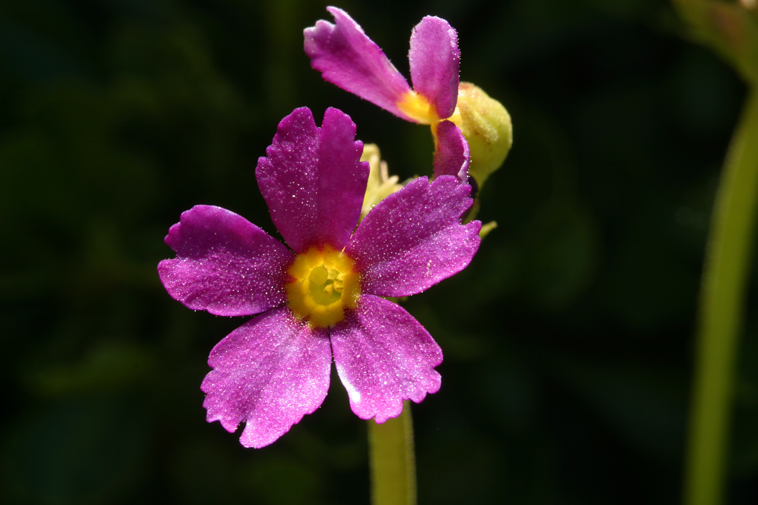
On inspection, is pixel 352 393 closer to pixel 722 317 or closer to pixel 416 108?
pixel 416 108

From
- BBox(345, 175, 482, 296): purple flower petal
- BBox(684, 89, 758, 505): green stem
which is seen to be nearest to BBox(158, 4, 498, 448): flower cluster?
BBox(345, 175, 482, 296): purple flower petal

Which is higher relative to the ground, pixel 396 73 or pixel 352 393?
pixel 396 73

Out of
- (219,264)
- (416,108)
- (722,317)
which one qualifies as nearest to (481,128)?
(416,108)

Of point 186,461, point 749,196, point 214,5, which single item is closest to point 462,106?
point 749,196

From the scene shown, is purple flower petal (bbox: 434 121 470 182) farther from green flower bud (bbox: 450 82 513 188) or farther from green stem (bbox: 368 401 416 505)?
green stem (bbox: 368 401 416 505)

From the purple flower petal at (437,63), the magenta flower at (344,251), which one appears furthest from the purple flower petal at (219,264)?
the purple flower petal at (437,63)

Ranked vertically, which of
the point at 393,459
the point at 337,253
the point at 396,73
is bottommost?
the point at 393,459
